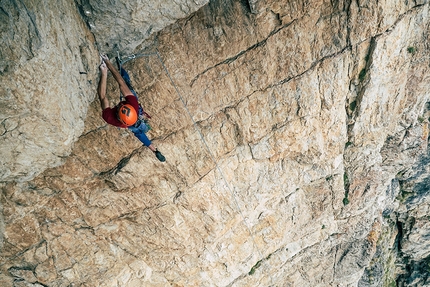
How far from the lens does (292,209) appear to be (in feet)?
36.4

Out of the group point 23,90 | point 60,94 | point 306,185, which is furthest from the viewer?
point 306,185

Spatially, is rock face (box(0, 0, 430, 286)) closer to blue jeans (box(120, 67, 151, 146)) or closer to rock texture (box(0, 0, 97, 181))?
rock texture (box(0, 0, 97, 181))

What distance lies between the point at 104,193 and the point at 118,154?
122 centimetres

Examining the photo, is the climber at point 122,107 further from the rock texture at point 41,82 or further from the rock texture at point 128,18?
the rock texture at point 128,18

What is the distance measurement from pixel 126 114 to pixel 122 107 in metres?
0.16

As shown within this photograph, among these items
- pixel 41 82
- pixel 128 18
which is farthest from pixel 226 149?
pixel 41 82

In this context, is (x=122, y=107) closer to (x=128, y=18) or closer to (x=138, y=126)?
(x=138, y=126)

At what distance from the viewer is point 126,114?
17.7 ft

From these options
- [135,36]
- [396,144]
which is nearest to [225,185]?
[135,36]

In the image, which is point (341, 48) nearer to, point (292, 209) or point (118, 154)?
point (292, 209)

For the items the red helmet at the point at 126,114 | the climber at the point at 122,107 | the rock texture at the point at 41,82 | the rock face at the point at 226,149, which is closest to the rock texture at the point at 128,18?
the rock face at the point at 226,149

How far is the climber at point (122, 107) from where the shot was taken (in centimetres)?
544

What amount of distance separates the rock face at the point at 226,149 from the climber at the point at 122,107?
332mm

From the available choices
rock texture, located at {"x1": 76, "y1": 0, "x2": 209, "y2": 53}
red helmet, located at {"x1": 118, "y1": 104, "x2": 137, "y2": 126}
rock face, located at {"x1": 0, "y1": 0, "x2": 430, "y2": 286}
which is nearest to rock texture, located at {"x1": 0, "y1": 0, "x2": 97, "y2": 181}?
rock face, located at {"x1": 0, "y1": 0, "x2": 430, "y2": 286}
